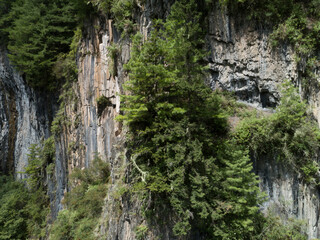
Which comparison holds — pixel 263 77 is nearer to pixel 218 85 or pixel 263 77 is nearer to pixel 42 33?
pixel 218 85

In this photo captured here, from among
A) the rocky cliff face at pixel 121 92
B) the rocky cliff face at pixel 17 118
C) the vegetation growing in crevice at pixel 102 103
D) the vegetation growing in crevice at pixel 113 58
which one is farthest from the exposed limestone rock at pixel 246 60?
the rocky cliff face at pixel 17 118

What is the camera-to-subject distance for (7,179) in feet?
51.1

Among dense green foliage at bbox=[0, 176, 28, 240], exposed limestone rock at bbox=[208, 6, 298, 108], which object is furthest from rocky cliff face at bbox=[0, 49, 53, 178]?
exposed limestone rock at bbox=[208, 6, 298, 108]

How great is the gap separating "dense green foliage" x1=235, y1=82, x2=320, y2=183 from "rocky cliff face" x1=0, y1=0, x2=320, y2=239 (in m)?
0.42

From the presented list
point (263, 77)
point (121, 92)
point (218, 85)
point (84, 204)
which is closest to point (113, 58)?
point (121, 92)

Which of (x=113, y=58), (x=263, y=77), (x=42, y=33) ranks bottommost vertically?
(x=263, y=77)

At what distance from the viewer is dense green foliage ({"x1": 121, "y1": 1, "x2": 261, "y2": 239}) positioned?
215 inches

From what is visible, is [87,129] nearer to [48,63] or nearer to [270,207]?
[48,63]

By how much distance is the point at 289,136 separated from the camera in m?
6.34

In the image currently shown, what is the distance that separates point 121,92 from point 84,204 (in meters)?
5.35

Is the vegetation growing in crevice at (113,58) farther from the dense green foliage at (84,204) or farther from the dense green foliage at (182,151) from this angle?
the dense green foliage at (84,204)

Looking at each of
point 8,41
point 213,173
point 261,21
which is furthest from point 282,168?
point 8,41

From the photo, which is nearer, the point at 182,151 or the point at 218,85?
the point at 182,151

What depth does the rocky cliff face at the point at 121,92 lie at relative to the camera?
650 centimetres
